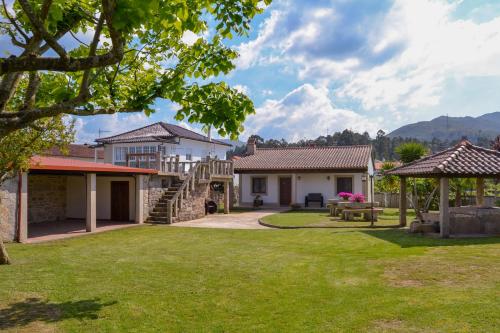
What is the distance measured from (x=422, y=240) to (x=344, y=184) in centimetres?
1651

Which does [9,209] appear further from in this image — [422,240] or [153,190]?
[422,240]

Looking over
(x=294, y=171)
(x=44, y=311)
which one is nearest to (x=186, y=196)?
(x=294, y=171)

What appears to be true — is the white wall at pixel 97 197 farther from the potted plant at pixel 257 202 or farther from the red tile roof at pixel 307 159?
the red tile roof at pixel 307 159

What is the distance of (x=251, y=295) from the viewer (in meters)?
7.02

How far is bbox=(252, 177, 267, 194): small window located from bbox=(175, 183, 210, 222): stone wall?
9.09 metres

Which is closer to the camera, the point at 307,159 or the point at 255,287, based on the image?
the point at 255,287

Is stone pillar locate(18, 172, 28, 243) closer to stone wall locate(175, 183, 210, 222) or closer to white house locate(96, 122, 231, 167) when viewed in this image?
stone wall locate(175, 183, 210, 222)

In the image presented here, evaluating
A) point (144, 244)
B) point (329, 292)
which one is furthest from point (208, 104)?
point (144, 244)

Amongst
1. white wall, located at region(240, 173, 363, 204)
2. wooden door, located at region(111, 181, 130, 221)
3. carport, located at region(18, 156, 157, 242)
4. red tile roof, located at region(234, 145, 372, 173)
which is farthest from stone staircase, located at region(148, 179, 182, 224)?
white wall, located at region(240, 173, 363, 204)

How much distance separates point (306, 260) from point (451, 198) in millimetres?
21993

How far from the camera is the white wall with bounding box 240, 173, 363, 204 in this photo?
2894cm

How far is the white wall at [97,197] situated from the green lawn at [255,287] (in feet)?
24.8

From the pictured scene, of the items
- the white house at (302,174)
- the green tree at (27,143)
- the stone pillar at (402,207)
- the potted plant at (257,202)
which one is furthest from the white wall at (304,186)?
the green tree at (27,143)

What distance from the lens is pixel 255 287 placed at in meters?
7.50
